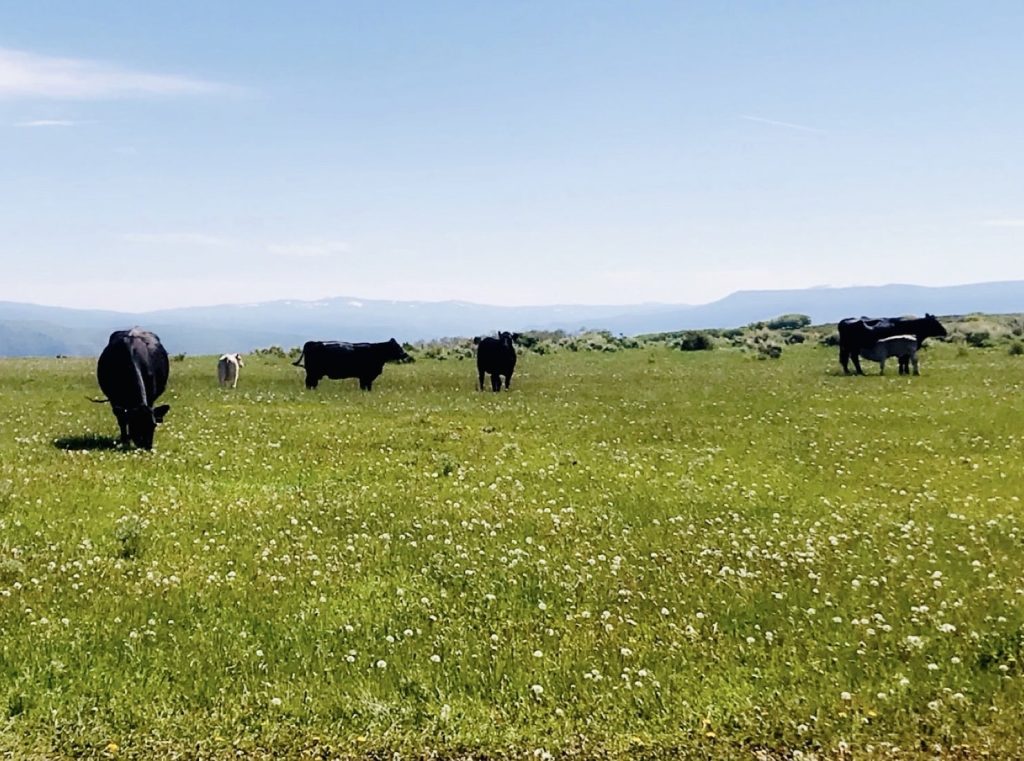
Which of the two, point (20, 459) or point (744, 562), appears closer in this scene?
point (744, 562)

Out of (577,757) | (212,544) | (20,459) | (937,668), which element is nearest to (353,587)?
(212,544)

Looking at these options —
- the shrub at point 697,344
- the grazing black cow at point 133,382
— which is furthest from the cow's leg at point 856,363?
the grazing black cow at point 133,382

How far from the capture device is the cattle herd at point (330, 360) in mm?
19613

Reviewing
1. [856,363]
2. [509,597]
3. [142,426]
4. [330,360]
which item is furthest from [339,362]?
[509,597]

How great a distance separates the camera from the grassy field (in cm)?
718

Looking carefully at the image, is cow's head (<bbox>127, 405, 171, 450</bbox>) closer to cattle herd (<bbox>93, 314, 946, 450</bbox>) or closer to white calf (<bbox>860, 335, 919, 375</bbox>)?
Result: cattle herd (<bbox>93, 314, 946, 450</bbox>)

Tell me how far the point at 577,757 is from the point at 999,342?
5833 cm

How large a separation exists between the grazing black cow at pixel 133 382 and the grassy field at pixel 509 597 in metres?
0.86

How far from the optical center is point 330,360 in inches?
1363

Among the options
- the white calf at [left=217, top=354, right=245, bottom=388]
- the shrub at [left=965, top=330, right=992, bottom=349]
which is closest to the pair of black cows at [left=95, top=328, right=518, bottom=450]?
the white calf at [left=217, top=354, right=245, bottom=388]

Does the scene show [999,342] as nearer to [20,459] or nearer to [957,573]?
[957,573]

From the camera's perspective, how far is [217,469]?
1666 cm

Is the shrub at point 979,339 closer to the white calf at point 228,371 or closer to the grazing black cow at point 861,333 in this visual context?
the grazing black cow at point 861,333

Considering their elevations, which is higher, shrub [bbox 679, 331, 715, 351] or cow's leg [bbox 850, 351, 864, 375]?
shrub [bbox 679, 331, 715, 351]
